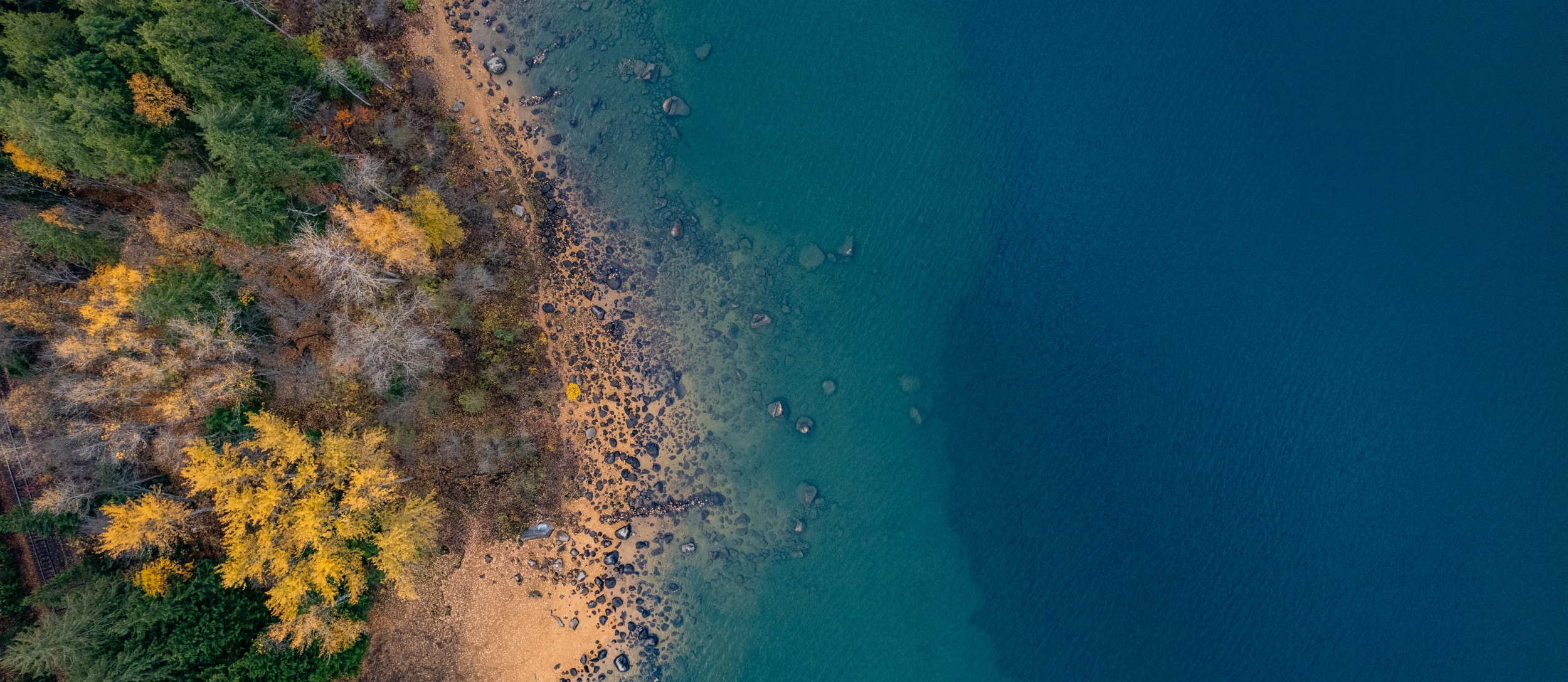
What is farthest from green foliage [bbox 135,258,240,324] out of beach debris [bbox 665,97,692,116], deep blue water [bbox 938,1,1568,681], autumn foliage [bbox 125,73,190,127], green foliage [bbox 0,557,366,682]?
deep blue water [bbox 938,1,1568,681]

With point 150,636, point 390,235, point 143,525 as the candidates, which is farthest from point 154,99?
point 150,636

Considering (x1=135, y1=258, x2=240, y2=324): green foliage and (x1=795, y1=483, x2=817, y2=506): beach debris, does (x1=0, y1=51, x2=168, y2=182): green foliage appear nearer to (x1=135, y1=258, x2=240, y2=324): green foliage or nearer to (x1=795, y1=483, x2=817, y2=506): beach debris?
(x1=135, y1=258, x2=240, y2=324): green foliage

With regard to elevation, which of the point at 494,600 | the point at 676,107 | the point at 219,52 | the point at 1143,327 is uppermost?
the point at 1143,327

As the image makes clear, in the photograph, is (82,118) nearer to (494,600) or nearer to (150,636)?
(150,636)

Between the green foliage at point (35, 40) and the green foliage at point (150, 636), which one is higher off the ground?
the green foliage at point (35, 40)

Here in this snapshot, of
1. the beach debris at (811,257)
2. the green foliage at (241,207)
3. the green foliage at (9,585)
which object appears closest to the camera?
the green foliage at (241,207)

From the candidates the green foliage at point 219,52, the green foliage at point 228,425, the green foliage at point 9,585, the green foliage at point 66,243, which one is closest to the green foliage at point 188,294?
the green foliage at point 66,243

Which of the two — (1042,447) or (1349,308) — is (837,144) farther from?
(1349,308)

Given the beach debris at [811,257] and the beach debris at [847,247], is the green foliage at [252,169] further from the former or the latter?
the beach debris at [847,247]
